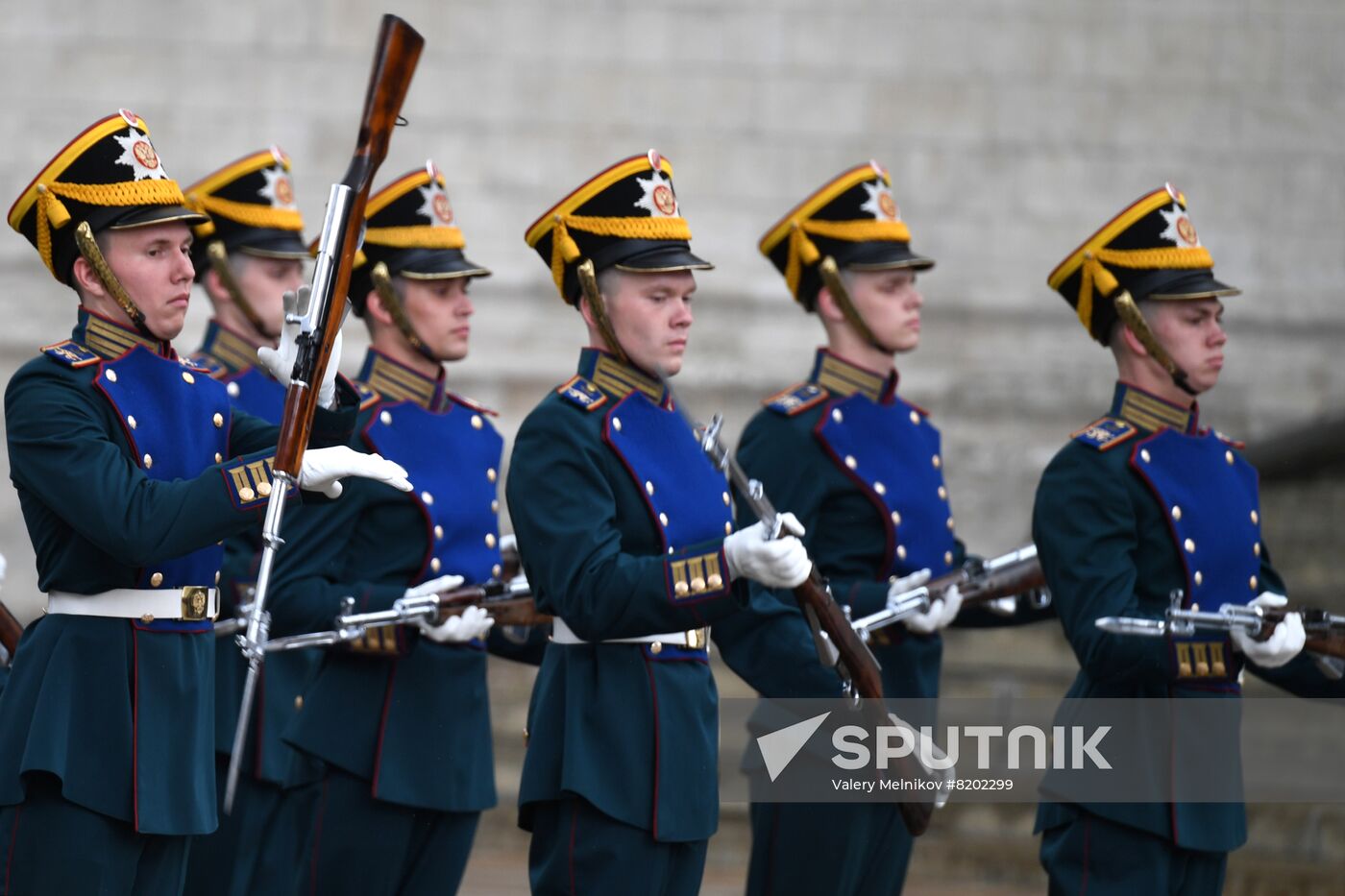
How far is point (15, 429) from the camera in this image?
413 centimetres

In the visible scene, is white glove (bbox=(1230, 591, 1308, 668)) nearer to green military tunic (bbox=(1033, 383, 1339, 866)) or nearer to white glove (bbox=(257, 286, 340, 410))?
green military tunic (bbox=(1033, 383, 1339, 866))

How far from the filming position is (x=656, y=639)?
4.61 meters

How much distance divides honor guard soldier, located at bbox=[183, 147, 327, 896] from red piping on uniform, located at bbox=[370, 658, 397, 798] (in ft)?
1.24

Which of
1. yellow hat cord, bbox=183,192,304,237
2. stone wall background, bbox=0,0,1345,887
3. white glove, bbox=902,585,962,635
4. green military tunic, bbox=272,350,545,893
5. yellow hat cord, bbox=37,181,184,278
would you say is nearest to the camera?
yellow hat cord, bbox=37,181,184,278

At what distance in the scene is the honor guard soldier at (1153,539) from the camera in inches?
199

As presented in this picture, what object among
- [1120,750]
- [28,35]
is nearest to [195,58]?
[28,35]

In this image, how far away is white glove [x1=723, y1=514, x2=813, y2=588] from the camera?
4145 mm

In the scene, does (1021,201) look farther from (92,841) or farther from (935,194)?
(92,841)

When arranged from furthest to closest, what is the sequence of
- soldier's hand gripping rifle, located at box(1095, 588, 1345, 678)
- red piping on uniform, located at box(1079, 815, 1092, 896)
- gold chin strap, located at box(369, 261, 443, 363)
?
gold chin strap, located at box(369, 261, 443, 363)
red piping on uniform, located at box(1079, 815, 1092, 896)
soldier's hand gripping rifle, located at box(1095, 588, 1345, 678)

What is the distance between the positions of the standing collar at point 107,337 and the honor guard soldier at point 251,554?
1.01 metres

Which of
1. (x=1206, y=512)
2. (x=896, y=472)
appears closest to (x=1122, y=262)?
(x=1206, y=512)

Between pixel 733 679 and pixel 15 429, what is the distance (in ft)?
17.4

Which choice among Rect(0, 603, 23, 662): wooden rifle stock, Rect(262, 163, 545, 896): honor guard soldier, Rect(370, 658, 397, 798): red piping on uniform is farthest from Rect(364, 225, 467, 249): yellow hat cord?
Rect(0, 603, 23, 662): wooden rifle stock

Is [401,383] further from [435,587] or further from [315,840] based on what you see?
[315,840]
